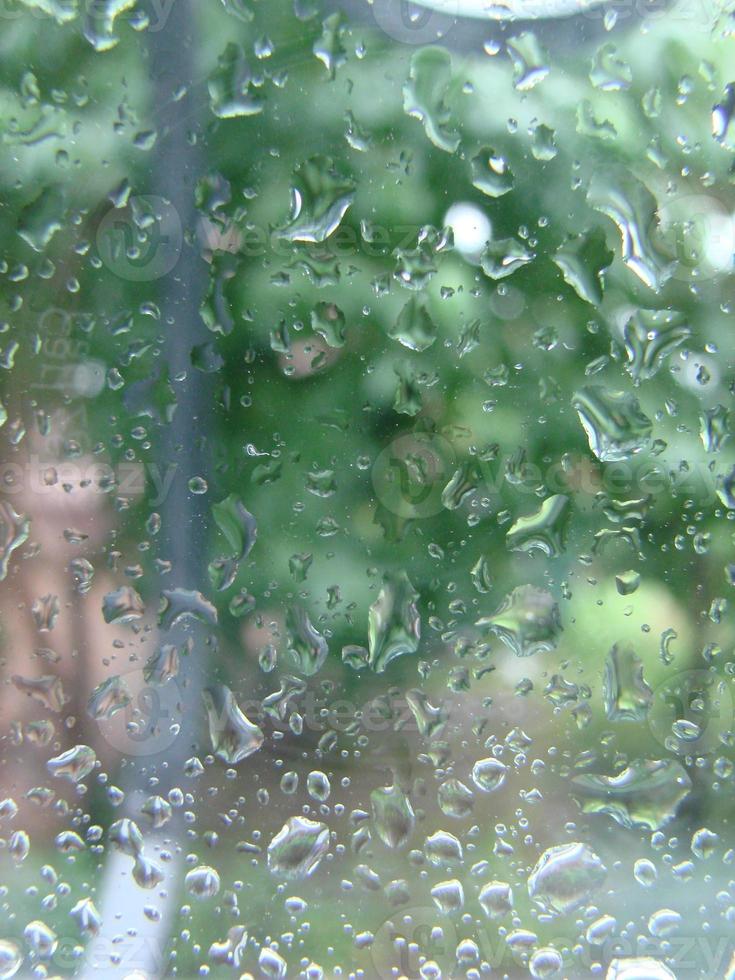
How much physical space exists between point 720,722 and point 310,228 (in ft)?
1.56

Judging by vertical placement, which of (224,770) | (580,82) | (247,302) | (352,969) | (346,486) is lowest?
(352,969)

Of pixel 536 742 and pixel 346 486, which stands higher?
pixel 346 486

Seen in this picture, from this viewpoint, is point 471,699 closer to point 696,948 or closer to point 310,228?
point 696,948

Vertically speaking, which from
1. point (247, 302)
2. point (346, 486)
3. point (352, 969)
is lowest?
point (352, 969)

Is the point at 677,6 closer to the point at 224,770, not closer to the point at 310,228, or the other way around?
the point at 310,228

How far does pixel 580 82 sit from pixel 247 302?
0.93 feet

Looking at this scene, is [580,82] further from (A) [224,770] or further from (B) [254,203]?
(A) [224,770]

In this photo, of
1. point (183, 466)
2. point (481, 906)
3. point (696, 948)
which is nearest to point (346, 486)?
point (183, 466)

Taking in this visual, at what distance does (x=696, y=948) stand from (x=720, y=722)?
176 mm

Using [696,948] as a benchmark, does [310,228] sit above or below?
above

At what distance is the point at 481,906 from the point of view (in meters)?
0.63

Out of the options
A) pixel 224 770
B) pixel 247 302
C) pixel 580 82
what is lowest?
pixel 224 770

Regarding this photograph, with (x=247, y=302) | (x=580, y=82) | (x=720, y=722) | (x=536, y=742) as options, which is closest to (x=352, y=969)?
(x=536, y=742)

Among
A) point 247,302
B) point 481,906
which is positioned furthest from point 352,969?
point 247,302
